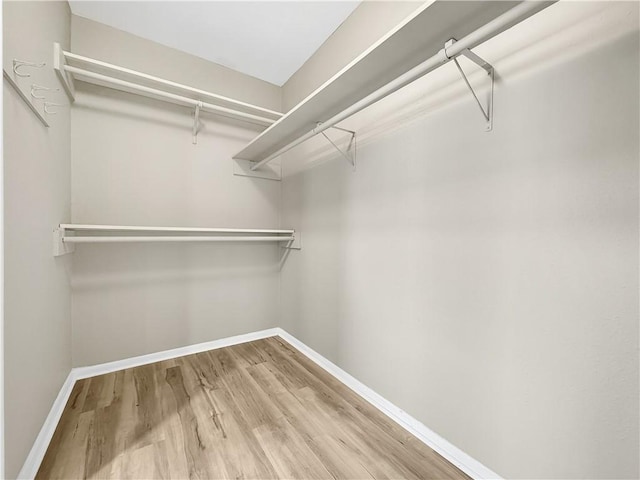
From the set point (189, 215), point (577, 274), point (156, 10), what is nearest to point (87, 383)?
point (189, 215)

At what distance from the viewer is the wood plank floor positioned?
1.18 m

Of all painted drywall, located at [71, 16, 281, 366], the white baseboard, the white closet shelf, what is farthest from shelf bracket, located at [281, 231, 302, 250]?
the white baseboard

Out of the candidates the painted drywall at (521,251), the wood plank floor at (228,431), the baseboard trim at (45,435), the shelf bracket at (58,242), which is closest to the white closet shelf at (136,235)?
the shelf bracket at (58,242)

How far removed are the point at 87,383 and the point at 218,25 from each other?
8.51ft

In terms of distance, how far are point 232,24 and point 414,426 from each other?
273 centimetres

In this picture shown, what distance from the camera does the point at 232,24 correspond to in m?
1.89

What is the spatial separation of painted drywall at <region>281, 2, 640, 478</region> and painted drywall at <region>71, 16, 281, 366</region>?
1301 mm

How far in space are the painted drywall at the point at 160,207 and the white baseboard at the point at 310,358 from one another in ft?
0.21

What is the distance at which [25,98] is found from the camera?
3.48 ft

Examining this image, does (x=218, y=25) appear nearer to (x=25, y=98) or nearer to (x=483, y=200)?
(x=25, y=98)

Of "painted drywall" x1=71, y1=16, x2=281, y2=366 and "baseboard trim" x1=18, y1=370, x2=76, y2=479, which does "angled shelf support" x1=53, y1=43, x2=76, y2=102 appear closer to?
"painted drywall" x1=71, y1=16, x2=281, y2=366

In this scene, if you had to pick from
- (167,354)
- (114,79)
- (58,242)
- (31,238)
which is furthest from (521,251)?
(167,354)

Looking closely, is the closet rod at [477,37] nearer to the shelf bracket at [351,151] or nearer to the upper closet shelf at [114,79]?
the shelf bracket at [351,151]

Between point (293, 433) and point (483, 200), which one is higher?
point (483, 200)
